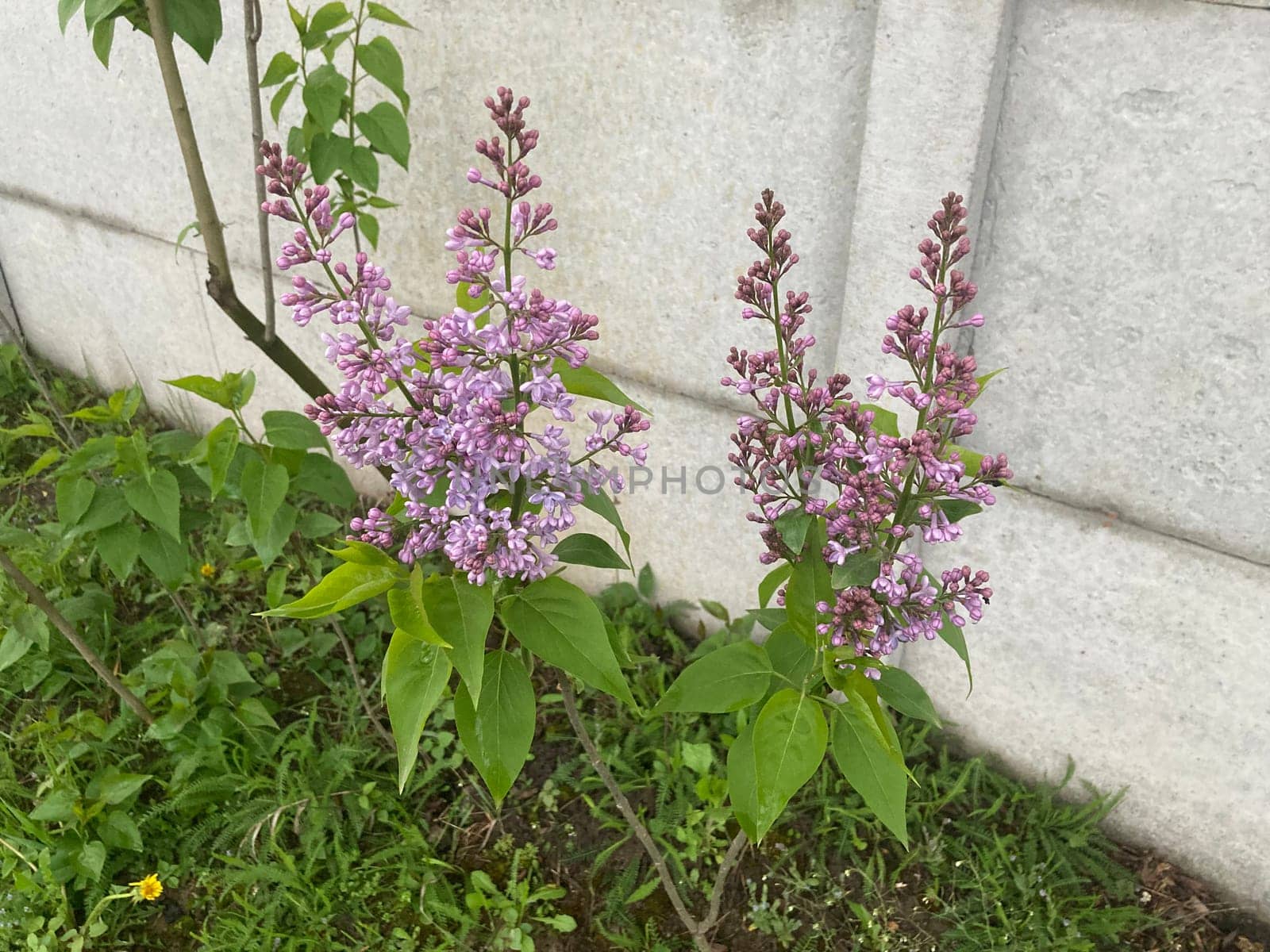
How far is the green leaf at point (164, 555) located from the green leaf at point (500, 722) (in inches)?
47.6

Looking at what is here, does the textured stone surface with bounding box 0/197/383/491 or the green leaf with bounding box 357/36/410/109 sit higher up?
the green leaf with bounding box 357/36/410/109

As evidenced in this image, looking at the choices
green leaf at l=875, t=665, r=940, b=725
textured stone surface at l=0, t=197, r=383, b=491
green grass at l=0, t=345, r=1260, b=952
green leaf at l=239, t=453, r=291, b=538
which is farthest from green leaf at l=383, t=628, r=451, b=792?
Answer: textured stone surface at l=0, t=197, r=383, b=491

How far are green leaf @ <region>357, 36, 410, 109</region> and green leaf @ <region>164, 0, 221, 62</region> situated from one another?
1.02 ft

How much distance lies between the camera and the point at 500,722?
1399mm

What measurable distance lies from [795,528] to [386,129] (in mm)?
1525

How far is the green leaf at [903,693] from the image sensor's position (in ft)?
4.96

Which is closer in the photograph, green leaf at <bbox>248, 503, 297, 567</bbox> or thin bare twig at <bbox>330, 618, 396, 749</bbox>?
green leaf at <bbox>248, 503, 297, 567</bbox>

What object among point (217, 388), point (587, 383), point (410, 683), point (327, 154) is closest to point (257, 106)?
point (327, 154)

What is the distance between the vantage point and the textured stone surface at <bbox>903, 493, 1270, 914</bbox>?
206 cm

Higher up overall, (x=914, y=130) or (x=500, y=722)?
(x=914, y=130)

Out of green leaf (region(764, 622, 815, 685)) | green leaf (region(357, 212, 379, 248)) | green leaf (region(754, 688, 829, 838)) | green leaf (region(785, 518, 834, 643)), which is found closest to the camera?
green leaf (region(754, 688, 829, 838))

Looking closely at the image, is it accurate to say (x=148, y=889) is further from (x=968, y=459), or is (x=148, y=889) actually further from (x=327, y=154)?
(x=968, y=459)

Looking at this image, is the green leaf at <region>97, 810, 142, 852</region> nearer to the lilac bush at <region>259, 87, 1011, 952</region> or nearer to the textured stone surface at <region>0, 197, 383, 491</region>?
the lilac bush at <region>259, 87, 1011, 952</region>

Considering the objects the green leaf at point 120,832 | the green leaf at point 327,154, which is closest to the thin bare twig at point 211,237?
the green leaf at point 327,154
